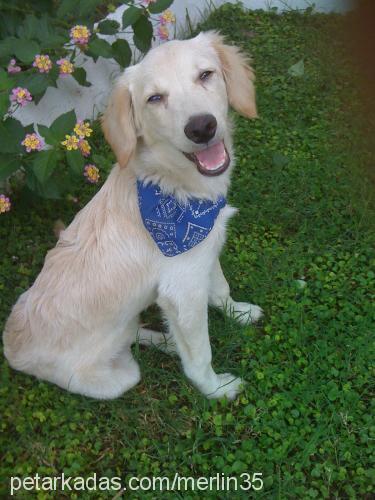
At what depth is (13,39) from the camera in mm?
2865

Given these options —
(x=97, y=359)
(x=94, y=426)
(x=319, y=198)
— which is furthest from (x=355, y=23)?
A: (x=319, y=198)

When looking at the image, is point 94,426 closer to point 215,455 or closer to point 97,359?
point 97,359

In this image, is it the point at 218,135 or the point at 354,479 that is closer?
the point at 218,135

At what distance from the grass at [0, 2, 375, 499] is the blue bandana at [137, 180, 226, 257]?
658 mm

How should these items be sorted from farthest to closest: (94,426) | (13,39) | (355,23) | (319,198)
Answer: (319,198) < (13,39) < (94,426) < (355,23)

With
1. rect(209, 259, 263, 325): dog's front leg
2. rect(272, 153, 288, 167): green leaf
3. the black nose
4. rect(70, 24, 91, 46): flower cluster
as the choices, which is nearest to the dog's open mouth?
the black nose

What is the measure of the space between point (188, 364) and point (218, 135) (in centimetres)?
115

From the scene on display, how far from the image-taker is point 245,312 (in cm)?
297

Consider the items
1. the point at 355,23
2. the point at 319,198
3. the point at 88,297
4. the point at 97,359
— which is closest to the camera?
the point at 355,23

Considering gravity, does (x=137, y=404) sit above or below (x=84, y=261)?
below

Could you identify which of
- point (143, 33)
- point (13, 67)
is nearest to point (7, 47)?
point (13, 67)

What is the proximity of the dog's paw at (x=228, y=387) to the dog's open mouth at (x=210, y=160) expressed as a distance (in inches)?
46.3

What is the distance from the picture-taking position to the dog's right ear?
7.07 feet

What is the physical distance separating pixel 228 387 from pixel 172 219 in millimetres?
1008
